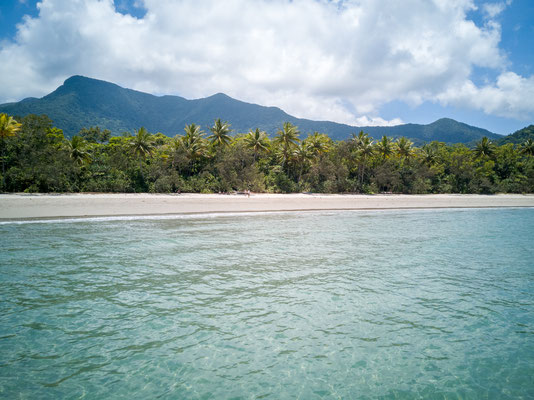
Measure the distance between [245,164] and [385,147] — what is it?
2211 cm

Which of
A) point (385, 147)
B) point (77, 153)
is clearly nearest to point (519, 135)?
point (385, 147)

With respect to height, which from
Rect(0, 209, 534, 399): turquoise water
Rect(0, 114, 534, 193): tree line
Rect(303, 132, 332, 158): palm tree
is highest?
Rect(303, 132, 332, 158): palm tree

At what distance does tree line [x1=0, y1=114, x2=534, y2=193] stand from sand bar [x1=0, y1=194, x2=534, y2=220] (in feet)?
16.9

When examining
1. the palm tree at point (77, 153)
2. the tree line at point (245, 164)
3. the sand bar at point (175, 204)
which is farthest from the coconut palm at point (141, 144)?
the sand bar at point (175, 204)

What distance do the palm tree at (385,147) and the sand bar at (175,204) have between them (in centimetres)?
1455

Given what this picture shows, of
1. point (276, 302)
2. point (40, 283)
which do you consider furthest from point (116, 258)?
point (276, 302)

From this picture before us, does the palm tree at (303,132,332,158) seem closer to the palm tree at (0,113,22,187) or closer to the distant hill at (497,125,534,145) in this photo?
the palm tree at (0,113,22,187)

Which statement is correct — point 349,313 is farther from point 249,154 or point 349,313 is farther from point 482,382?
point 249,154

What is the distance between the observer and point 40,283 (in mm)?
6984

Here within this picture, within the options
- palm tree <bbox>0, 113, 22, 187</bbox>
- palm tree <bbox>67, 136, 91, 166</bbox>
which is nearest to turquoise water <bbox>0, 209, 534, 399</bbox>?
palm tree <bbox>0, 113, 22, 187</bbox>

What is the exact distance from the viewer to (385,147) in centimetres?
4581

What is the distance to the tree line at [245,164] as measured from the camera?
27219mm

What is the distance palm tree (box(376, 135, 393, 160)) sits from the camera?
149ft

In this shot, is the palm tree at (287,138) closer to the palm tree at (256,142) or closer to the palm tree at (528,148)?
the palm tree at (256,142)
